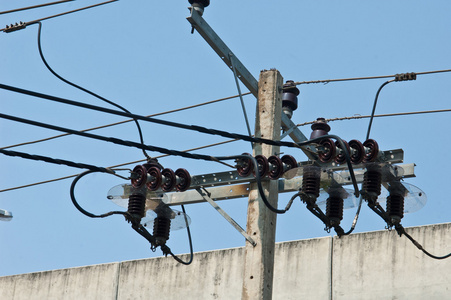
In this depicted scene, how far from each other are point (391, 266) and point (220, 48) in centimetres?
648

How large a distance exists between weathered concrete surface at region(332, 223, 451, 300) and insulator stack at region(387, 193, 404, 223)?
5.94 m

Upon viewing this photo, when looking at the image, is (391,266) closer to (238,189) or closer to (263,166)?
(238,189)

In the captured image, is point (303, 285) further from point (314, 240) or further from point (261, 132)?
point (261, 132)

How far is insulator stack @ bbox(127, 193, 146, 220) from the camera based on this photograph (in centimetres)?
1169

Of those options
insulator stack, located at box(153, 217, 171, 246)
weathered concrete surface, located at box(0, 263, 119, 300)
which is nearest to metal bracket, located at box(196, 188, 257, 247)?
insulator stack, located at box(153, 217, 171, 246)

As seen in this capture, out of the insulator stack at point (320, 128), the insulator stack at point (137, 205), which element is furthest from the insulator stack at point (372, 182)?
the insulator stack at point (320, 128)

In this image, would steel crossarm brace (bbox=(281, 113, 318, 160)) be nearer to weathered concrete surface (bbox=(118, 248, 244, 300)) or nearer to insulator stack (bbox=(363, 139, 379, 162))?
insulator stack (bbox=(363, 139, 379, 162))

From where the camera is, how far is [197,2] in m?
12.3

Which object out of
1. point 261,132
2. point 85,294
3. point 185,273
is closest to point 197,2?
point 261,132

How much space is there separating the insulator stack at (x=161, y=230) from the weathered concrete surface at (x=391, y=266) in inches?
250

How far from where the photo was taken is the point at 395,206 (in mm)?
11211

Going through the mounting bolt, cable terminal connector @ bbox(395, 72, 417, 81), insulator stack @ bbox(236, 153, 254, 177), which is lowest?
insulator stack @ bbox(236, 153, 254, 177)

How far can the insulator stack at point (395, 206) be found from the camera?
11195 mm

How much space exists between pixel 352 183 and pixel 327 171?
0.32 meters
